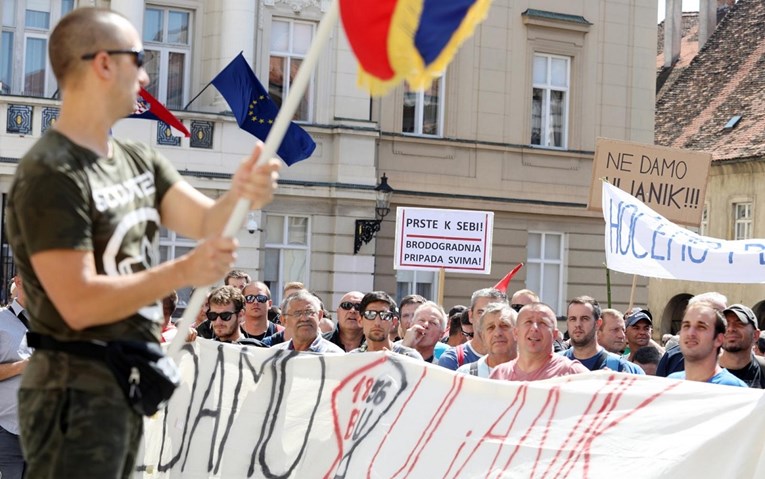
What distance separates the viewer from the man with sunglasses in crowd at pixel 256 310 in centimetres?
1102

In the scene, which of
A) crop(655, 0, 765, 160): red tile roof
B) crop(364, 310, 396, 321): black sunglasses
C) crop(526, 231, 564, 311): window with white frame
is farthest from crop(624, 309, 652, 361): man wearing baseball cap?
crop(655, 0, 765, 160): red tile roof

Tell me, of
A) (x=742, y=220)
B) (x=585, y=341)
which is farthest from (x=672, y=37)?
(x=585, y=341)

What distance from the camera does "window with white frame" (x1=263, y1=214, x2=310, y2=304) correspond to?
944 inches

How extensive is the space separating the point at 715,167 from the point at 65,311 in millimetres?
38799

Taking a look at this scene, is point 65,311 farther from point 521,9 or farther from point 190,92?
point 521,9

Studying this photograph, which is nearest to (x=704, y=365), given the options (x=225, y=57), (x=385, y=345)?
(x=385, y=345)

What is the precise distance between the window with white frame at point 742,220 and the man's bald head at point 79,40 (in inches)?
1463

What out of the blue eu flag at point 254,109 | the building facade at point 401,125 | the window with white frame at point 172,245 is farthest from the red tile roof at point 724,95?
the blue eu flag at point 254,109

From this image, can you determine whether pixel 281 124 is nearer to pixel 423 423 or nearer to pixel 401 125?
pixel 423 423

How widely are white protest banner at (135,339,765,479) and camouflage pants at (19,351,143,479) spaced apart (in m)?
3.77

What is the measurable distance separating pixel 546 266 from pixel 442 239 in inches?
431

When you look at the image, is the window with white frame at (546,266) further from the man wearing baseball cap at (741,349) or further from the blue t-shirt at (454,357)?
the man wearing baseball cap at (741,349)

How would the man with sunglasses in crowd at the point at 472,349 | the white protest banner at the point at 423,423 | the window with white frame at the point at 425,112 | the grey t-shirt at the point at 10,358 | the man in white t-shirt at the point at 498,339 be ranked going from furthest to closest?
the window with white frame at the point at 425,112 → the man with sunglasses in crowd at the point at 472,349 → the man in white t-shirt at the point at 498,339 → the grey t-shirt at the point at 10,358 → the white protest banner at the point at 423,423

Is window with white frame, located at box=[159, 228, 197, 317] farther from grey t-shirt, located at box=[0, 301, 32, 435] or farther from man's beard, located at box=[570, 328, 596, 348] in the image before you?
grey t-shirt, located at box=[0, 301, 32, 435]
